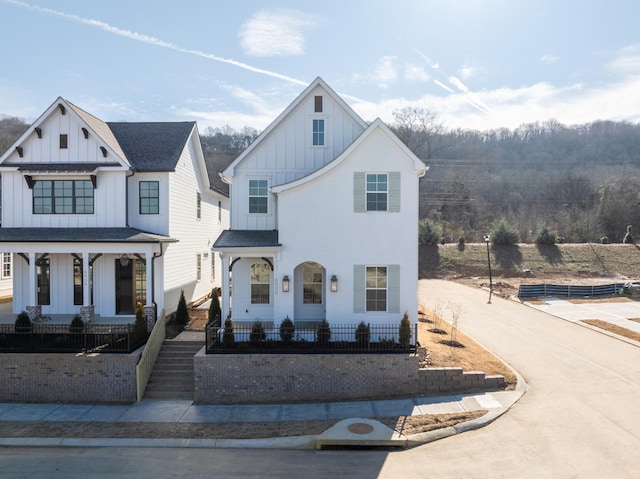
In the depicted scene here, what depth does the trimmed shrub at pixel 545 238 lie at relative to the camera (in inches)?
1549

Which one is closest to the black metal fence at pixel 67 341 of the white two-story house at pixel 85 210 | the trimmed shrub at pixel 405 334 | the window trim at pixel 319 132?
the white two-story house at pixel 85 210

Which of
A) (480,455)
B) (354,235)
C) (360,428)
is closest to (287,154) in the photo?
(354,235)

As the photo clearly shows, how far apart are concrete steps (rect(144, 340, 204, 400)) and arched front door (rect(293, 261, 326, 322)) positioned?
3.65 metres

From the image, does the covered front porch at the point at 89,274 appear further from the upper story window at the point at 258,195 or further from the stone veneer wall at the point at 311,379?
the stone veneer wall at the point at 311,379

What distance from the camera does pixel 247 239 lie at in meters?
14.7

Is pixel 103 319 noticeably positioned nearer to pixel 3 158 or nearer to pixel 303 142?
pixel 3 158

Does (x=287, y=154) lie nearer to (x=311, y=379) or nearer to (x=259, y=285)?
(x=259, y=285)

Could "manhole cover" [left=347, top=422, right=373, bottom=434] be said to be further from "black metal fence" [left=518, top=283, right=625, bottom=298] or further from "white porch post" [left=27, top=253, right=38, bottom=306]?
"black metal fence" [left=518, top=283, right=625, bottom=298]

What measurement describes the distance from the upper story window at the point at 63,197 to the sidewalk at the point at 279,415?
26.7 feet

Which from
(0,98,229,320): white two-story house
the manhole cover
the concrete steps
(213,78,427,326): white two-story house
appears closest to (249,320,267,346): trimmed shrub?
(213,78,427,326): white two-story house

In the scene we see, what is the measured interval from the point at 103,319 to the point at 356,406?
1126cm

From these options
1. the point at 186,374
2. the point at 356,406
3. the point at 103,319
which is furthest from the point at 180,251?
the point at 356,406

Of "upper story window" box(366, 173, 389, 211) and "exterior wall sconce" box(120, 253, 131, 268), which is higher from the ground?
"upper story window" box(366, 173, 389, 211)

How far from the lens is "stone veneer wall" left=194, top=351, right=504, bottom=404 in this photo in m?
12.2
